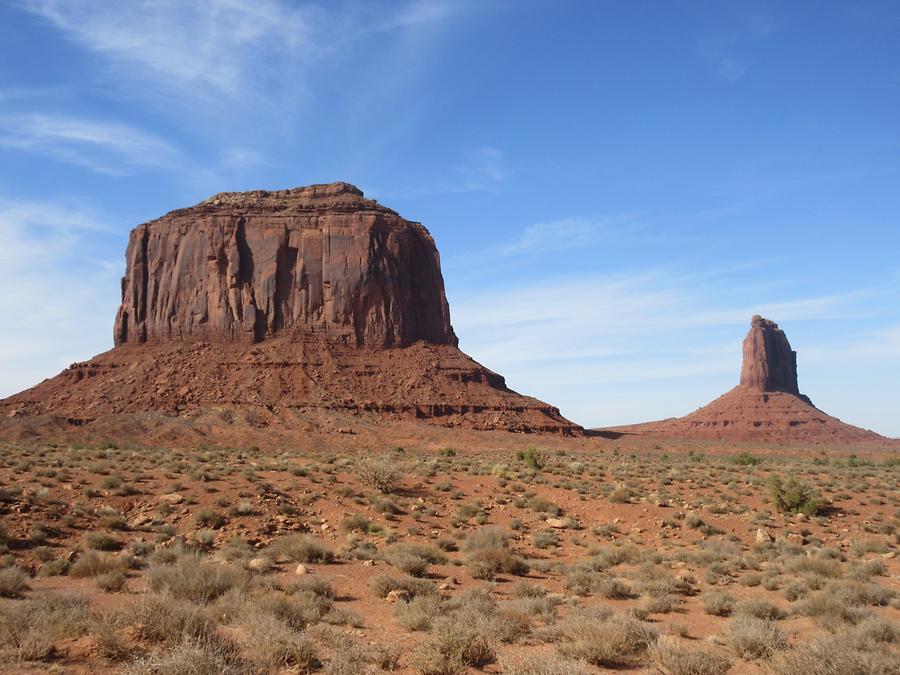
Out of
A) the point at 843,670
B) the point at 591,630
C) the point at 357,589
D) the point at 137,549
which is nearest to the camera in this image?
the point at 843,670

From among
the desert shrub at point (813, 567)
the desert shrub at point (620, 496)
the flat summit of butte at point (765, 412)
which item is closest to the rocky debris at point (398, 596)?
the desert shrub at point (813, 567)

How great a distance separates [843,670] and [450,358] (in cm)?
7044

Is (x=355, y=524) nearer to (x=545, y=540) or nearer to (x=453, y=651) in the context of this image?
(x=545, y=540)

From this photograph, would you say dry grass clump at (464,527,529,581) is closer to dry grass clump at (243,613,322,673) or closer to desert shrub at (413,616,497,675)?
desert shrub at (413,616,497,675)

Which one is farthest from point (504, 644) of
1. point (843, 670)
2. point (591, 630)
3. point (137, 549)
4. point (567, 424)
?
point (567, 424)

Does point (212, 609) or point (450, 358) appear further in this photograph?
point (450, 358)

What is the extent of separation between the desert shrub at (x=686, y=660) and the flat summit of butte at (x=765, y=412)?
10866 centimetres

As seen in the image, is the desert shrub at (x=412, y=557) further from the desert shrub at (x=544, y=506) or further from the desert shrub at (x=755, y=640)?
the desert shrub at (x=755, y=640)

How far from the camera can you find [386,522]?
17484 mm

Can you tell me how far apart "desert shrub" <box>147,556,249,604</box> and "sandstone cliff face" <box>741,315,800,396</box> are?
132 m

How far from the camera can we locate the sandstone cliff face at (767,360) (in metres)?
125

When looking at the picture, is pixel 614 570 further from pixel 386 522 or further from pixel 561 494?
pixel 561 494

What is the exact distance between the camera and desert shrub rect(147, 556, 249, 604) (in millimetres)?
9508

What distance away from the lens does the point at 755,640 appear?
786 cm
